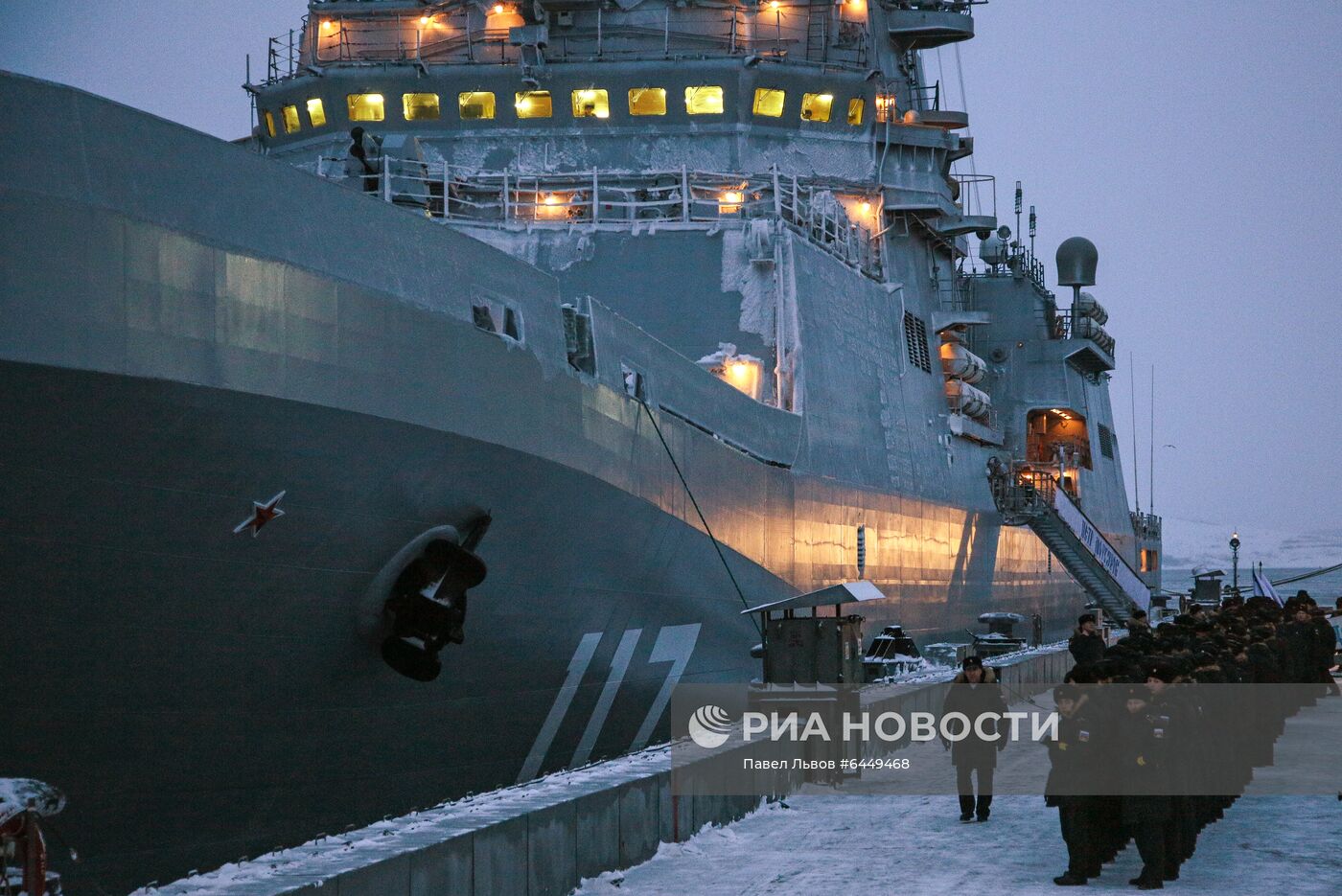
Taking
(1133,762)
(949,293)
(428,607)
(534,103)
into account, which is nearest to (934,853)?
(1133,762)

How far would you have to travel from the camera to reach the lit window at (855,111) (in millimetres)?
26105

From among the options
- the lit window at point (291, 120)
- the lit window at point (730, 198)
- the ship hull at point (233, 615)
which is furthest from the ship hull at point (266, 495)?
the lit window at point (291, 120)

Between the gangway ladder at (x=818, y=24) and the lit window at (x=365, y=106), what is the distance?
7344 mm

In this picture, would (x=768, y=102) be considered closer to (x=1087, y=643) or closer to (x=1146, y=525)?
(x=1087, y=643)

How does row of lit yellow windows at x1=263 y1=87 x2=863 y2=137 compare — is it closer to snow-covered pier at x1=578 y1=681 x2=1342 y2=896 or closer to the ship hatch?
snow-covered pier at x1=578 y1=681 x2=1342 y2=896

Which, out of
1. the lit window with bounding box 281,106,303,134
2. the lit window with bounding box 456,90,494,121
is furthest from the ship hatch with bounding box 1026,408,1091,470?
the lit window with bounding box 281,106,303,134

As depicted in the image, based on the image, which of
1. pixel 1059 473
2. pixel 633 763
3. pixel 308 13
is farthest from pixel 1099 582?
pixel 633 763

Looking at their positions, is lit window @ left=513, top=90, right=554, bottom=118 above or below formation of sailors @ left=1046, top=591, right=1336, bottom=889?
above

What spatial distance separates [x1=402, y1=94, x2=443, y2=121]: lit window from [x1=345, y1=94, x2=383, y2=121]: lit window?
16.7 inches

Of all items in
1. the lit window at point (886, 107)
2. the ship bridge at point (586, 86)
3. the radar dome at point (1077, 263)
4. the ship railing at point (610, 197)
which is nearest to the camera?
the ship railing at point (610, 197)

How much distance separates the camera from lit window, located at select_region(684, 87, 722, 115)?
2478cm

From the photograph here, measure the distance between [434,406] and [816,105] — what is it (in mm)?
15601

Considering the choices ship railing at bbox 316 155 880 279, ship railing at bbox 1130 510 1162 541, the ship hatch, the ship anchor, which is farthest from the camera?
ship railing at bbox 1130 510 1162 541

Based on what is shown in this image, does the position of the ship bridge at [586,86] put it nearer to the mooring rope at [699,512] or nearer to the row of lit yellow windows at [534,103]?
the row of lit yellow windows at [534,103]
